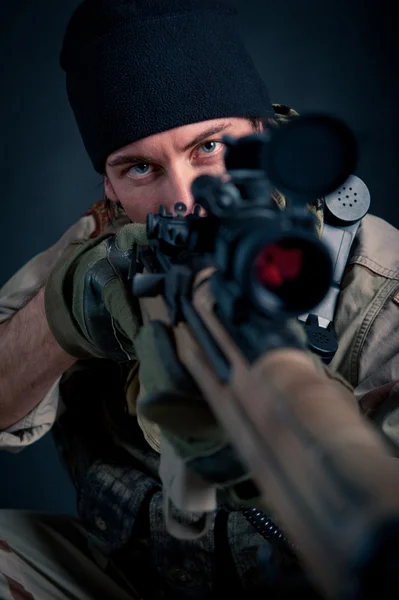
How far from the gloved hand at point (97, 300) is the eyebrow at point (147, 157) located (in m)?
0.18

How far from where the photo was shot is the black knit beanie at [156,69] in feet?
3.65

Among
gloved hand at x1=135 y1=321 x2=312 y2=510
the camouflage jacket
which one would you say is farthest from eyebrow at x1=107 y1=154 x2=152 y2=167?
gloved hand at x1=135 y1=321 x2=312 y2=510

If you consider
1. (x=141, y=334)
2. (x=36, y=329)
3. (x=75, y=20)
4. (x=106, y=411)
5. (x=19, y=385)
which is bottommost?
(x=106, y=411)

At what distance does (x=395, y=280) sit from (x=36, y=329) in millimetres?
620

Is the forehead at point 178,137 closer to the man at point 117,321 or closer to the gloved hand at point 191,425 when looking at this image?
the man at point 117,321

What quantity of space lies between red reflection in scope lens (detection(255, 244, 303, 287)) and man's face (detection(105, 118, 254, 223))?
22.5 inches

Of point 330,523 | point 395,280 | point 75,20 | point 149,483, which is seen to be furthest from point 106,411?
point 330,523

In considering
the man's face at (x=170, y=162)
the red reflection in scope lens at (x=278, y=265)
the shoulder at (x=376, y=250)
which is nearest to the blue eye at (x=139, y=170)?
the man's face at (x=170, y=162)

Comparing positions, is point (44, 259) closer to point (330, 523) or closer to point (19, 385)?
point (19, 385)

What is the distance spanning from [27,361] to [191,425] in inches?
27.1

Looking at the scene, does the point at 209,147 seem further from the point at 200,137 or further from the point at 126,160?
the point at 126,160

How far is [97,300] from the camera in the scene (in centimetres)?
92

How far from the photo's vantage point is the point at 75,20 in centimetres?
121

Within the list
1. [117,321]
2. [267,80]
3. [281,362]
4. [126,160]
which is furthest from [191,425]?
[267,80]
